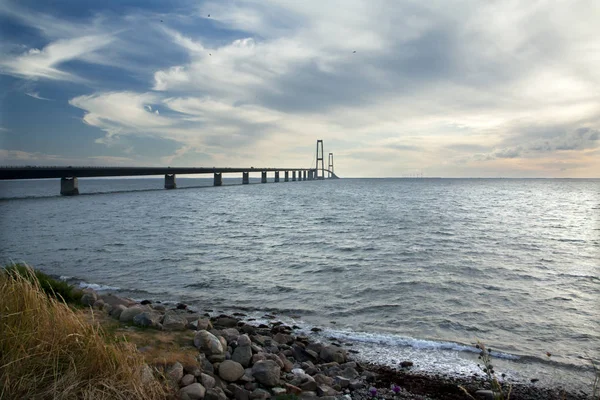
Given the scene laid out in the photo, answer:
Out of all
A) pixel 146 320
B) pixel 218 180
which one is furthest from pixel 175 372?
pixel 218 180

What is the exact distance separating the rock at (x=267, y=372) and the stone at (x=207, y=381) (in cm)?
91

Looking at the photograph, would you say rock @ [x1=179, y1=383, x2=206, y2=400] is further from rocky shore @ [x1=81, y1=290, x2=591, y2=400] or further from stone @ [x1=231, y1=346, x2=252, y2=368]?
stone @ [x1=231, y1=346, x2=252, y2=368]

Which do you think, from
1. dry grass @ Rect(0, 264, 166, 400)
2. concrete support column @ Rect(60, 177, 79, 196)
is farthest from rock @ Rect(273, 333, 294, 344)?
concrete support column @ Rect(60, 177, 79, 196)

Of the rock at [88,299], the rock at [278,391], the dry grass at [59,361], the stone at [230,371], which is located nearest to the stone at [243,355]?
the stone at [230,371]

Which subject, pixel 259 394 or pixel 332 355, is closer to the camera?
pixel 259 394

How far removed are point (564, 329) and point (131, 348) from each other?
38.2 feet

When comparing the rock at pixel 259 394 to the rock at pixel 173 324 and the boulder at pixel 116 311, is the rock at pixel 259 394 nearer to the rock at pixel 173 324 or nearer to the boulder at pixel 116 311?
the rock at pixel 173 324

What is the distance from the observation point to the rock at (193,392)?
5750 mm

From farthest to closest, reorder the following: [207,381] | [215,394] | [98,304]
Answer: [98,304] < [207,381] < [215,394]

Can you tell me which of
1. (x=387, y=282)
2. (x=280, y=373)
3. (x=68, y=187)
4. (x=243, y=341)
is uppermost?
(x=68, y=187)

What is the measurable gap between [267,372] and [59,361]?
330 cm

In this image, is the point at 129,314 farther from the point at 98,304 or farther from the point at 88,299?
the point at 88,299

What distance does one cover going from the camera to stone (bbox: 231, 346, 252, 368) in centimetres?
755

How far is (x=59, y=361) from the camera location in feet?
16.9
